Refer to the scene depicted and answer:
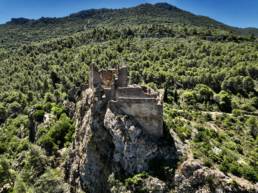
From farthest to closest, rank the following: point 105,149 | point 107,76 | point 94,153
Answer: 1. point 107,76
2. point 94,153
3. point 105,149

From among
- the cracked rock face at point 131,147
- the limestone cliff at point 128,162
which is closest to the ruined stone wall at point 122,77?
the limestone cliff at point 128,162

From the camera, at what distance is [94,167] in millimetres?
52406

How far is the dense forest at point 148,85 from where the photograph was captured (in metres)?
60.6

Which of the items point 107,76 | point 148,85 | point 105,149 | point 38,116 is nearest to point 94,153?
point 105,149

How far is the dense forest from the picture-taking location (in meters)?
60.6

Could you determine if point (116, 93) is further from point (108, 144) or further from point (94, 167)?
point (94, 167)

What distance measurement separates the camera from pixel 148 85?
4348 inches

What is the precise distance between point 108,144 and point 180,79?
74044 millimetres

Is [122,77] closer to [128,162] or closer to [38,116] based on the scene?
[128,162]

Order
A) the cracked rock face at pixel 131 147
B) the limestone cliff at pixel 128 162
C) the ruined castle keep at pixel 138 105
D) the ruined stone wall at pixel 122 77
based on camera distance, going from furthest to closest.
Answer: the ruined stone wall at pixel 122 77 → the ruined castle keep at pixel 138 105 → the cracked rock face at pixel 131 147 → the limestone cliff at pixel 128 162

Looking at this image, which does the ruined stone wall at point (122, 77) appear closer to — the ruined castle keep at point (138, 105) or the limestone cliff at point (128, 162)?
the ruined castle keep at point (138, 105)

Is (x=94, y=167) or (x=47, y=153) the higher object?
(x=94, y=167)

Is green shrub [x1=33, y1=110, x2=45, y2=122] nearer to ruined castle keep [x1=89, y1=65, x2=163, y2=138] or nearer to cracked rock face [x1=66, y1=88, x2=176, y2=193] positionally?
cracked rock face [x1=66, y1=88, x2=176, y2=193]

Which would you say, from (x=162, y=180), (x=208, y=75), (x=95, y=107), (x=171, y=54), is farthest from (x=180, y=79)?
(x=162, y=180)
